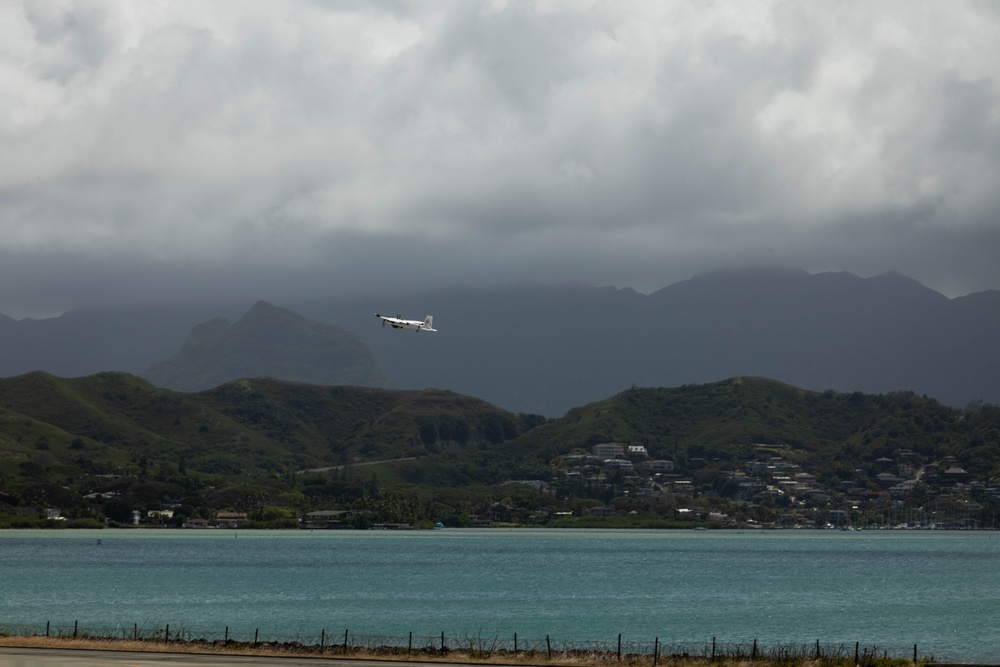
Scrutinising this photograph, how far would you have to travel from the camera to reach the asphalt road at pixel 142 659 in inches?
2781

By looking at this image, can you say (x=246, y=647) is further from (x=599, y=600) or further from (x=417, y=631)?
(x=599, y=600)

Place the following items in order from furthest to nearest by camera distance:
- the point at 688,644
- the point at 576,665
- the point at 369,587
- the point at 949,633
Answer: the point at 369,587 → the point at 949,633 → the point at 688,644 → the point at 576,665

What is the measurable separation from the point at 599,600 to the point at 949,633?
5118 centimetres

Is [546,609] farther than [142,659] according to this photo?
Yes

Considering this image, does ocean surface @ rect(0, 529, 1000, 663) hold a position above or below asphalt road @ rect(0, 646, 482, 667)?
below

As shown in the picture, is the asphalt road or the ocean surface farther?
the ocean surface

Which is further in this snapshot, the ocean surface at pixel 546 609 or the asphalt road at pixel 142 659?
the ocean surface at pixel 546 609

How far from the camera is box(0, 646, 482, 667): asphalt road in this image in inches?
2781

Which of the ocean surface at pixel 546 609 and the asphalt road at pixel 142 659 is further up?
the asphalt road at pixel 142 659

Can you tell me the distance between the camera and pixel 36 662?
228ft

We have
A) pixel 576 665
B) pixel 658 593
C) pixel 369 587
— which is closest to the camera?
pixel 576 665

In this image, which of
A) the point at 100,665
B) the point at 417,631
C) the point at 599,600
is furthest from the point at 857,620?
the point at 100,665

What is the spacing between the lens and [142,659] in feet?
245

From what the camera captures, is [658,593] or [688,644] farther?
[658,593]
